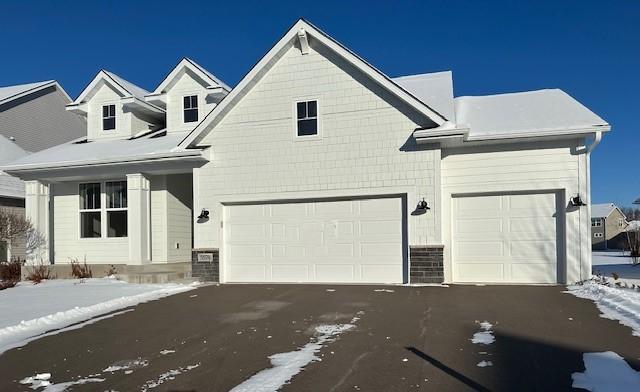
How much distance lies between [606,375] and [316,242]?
8590 millimetres

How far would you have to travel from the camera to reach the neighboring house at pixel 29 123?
73.2 feet

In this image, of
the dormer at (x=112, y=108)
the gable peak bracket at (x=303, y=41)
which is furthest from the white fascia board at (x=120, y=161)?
the gable peak bracket at (x=303, y=41)

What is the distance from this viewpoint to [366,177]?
13031 mm

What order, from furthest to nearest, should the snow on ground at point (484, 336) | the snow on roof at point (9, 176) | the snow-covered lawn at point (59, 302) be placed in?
1. the snow on roof at point (9, 176)
2. the snow-covered lawn at point (59, 302)
3. the snow on ground at point (484, 336)

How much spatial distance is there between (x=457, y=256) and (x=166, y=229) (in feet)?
28.8

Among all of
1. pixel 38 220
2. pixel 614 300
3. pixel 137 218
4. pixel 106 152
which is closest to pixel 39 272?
pixel 38 220

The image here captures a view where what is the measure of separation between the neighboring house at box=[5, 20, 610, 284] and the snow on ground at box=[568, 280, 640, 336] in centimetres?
134

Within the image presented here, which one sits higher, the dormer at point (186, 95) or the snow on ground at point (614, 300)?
the dormer at point (186, 95)

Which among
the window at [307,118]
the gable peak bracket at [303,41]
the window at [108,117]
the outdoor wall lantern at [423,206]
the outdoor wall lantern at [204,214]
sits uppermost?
the gable peak bracket at [303,41]

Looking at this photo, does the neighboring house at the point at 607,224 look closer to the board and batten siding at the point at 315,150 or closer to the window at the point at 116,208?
the board and batten siding at the point at 315,150

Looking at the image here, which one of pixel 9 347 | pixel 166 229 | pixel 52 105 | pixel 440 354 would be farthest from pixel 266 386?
pixel 52 105

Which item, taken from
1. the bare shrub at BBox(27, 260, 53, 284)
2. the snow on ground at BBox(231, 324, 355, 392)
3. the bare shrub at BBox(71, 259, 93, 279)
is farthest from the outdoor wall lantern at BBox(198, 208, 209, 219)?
the snow on ground at BBox(231, 324, 355, 392)

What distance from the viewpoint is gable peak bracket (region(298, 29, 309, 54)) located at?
13.5 m

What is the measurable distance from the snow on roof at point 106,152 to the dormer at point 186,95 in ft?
1.95
